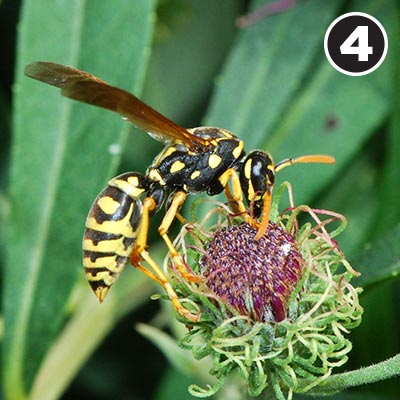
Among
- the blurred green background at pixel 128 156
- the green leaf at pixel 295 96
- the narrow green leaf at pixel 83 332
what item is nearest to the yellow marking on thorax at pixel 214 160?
the blurred green background at pixel 128 156

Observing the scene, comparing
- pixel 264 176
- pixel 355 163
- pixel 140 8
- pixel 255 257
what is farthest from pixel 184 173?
pixel 355 163

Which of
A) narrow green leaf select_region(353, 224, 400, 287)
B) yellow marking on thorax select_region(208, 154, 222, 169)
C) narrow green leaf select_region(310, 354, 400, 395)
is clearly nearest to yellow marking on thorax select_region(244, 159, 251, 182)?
yellow marking on thorax select_region(208, 154, 222, 169)

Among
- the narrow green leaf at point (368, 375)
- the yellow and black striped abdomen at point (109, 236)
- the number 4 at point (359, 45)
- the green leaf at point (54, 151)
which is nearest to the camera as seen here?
the narrow green leaf at point (368, 375)

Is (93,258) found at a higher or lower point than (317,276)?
lower

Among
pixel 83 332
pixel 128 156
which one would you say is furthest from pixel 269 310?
pixel 128 156

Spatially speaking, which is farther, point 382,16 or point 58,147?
point 382,16

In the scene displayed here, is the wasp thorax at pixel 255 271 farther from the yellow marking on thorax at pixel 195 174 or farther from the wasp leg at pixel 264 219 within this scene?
the yellow marking on thorax at pixel 195 174

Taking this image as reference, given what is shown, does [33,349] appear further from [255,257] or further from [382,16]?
A: [382,16]

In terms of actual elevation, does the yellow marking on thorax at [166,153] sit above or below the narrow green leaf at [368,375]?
above
